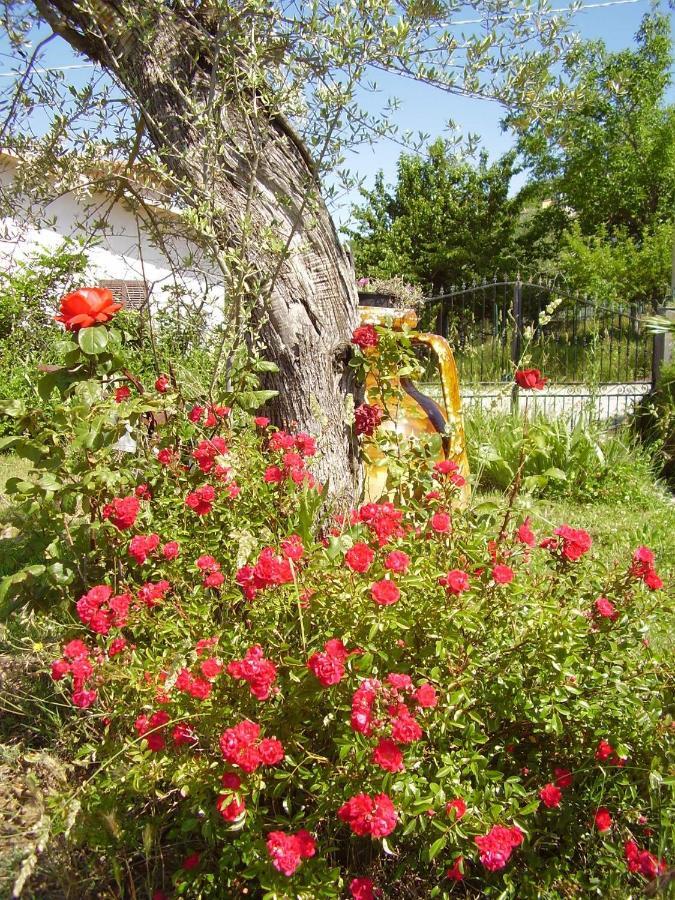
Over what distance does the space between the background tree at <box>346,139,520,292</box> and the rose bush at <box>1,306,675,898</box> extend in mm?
19098

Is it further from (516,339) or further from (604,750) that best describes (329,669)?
(516,339)

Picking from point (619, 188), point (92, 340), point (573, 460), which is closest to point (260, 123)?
point (92, 340)

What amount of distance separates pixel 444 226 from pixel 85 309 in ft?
67.5

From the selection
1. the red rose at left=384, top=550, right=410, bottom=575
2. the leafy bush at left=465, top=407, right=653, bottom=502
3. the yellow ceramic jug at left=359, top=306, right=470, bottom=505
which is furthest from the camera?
the leafy bush at left=465, top=407, right=653, bottom=502

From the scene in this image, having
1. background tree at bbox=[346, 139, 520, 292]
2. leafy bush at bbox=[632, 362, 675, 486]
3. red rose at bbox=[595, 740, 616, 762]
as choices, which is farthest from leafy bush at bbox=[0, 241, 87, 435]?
Answer: background tree at bbox=[346, 139, 520, 292]

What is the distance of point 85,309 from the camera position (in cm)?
174

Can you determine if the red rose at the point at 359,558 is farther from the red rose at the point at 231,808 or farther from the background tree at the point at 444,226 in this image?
the background tree at the point at 444,226

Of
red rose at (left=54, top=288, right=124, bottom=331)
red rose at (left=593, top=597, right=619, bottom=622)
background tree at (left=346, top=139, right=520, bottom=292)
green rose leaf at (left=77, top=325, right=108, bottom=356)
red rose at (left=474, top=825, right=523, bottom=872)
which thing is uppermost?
background tree at (left=346, top=139, right=520, bottom=292)

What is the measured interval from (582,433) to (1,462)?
5.05 m

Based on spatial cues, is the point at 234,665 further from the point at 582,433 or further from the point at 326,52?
the point at 582,433

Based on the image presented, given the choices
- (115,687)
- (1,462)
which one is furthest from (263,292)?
(1,462)

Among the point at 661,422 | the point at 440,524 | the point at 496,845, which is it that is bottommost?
the point at 496,845

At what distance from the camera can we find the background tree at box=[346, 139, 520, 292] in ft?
66.9

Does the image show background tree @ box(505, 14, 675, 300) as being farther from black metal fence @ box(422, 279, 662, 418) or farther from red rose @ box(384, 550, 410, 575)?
red rose @ box(384, 550, 410, 575)
